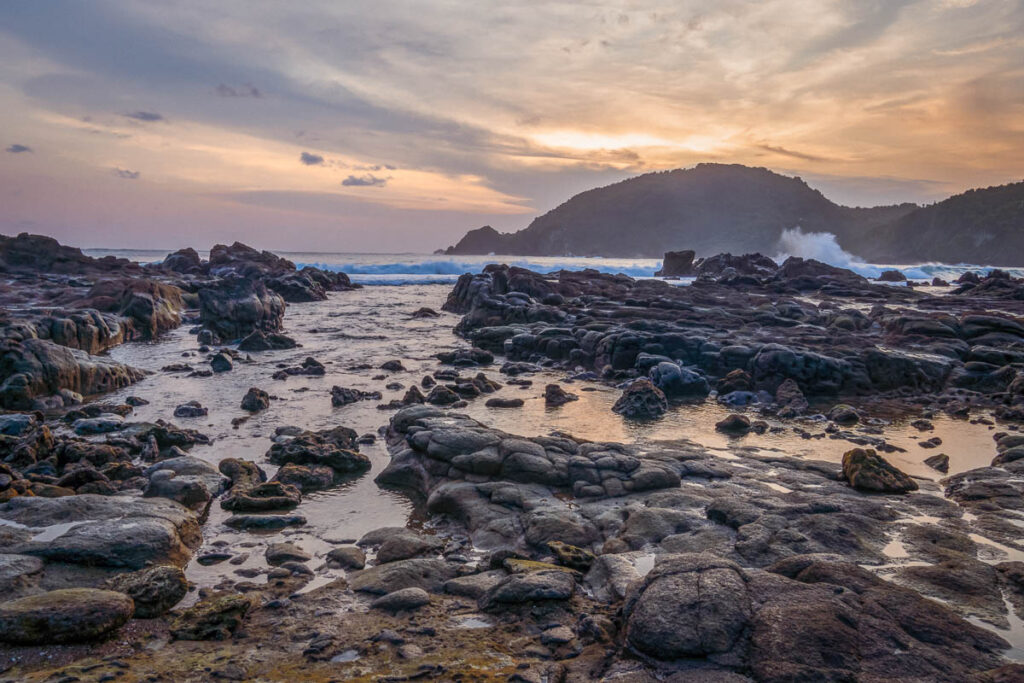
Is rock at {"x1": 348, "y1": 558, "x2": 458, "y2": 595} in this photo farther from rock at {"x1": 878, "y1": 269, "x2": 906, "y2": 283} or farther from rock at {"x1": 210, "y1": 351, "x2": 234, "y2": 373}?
rock at {"x1": 878, "y1": 269, "x2": 906, "y2": 283}

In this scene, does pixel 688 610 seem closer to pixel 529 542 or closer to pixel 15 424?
pixel 529 542

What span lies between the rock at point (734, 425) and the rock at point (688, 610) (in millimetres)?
8794

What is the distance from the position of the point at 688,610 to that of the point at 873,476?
609 centimetres

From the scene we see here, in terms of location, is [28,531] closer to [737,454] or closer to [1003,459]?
[737,454]

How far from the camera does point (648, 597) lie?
5871mm

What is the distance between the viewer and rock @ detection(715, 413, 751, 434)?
1460cm

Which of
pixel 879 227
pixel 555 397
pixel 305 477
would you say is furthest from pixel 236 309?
pixel 879 227

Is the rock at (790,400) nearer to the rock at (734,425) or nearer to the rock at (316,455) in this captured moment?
the rock at (734,425)

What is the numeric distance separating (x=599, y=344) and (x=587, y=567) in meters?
16.8

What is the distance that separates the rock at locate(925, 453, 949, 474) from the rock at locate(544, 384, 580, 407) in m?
8.87

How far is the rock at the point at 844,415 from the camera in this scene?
1552 cm

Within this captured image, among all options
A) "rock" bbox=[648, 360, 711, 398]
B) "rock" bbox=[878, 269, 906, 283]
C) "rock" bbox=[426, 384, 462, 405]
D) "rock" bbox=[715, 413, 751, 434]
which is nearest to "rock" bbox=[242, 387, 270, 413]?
"rock" bbox=[426, 384, 462, 405]

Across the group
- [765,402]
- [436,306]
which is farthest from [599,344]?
[436,306]

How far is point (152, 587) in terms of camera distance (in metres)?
6.35
